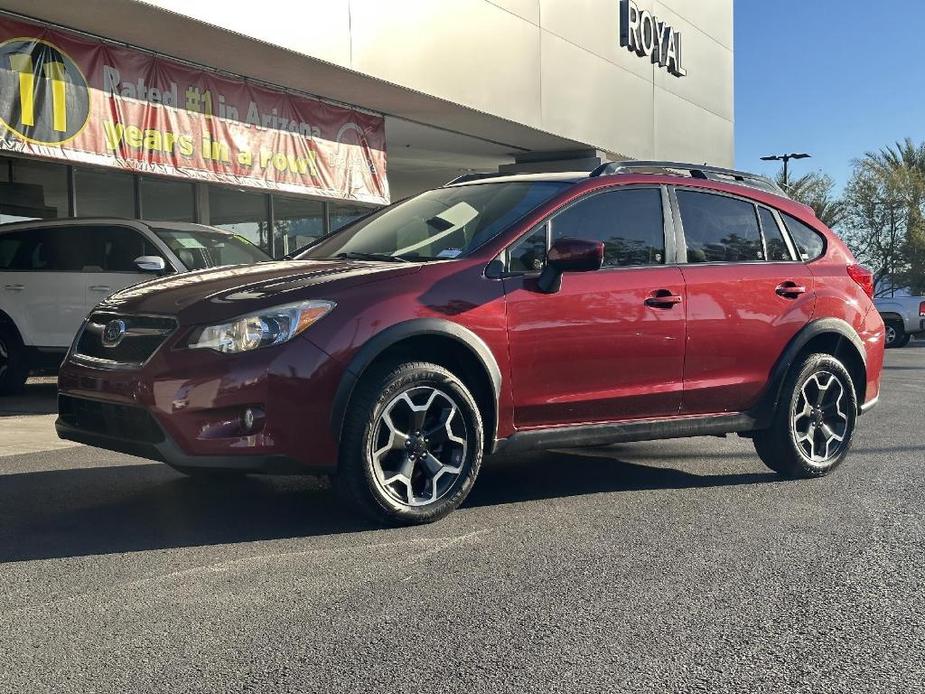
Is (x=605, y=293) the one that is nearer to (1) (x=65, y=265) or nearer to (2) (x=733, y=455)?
(2) (x=733, y=455)

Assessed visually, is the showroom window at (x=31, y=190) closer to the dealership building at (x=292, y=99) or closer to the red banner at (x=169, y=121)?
the dealership building at (x=292, y=99)

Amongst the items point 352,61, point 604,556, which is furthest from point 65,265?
point 604,556

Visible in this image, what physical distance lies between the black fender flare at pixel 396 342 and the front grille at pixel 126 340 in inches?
31.6

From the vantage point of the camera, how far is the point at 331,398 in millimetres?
4707

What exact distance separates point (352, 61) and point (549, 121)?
231 inches

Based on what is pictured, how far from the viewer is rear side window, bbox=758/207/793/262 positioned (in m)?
6.54

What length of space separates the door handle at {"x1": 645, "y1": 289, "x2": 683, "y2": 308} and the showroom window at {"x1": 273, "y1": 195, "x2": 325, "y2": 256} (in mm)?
11558

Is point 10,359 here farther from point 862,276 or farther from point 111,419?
point 862,276

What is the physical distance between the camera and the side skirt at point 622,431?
5352 mm

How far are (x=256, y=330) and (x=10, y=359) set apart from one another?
23.3ft

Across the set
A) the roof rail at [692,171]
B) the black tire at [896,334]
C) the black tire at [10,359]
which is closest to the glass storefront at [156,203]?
the black tire at [10,359]

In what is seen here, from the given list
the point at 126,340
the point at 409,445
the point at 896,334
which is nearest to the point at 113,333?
the point at 126,340

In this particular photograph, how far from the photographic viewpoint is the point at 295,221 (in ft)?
58.5

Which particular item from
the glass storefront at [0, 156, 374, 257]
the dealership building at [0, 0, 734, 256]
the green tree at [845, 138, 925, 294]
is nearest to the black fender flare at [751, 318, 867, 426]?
the glass storefront at [0, 156, 374, 257]
